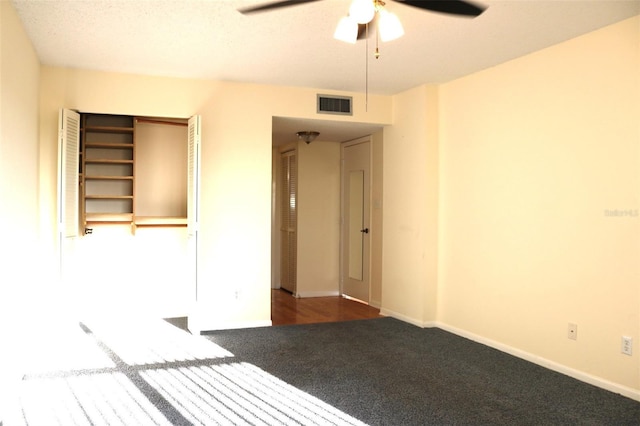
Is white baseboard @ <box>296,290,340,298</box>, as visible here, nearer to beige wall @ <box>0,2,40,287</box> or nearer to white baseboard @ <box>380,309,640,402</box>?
white baseboard @ <box>380,309,640,402</box>

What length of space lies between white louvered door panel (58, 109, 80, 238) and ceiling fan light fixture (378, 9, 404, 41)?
315 cm

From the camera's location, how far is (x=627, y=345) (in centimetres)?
330

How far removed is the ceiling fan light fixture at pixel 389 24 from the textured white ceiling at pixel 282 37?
0.29 metres

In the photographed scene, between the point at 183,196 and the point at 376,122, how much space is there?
7.94 feet

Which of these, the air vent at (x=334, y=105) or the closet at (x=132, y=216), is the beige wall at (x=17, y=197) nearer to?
the closet at (x=132, y=216)

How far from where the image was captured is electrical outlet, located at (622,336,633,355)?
3.28 meters

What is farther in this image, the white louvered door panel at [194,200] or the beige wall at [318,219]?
the beige wall at [318,219]

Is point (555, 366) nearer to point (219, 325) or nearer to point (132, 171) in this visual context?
point (219, 325)

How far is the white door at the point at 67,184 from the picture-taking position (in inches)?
172

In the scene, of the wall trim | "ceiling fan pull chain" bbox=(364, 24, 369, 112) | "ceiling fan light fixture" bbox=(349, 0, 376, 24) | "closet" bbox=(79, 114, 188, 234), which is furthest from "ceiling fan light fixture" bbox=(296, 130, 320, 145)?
"ceiling fan light fixture" bbox=(349, 0, 376, 24)

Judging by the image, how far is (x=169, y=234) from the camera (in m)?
5.59

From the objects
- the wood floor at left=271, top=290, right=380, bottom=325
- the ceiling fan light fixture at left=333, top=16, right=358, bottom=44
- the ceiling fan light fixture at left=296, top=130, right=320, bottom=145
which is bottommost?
the wood floor at left=271, top=290, right=380, bottom=325

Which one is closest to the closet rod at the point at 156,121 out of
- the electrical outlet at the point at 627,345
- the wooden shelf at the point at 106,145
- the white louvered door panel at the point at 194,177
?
the wooden shelf at the point at 106,145

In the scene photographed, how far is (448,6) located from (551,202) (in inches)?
79.7
